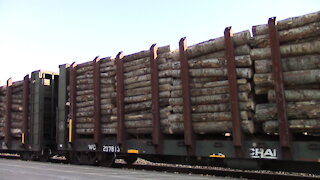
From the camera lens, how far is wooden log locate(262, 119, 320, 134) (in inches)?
289

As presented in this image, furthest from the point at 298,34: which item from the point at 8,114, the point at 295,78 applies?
the point at 8,114

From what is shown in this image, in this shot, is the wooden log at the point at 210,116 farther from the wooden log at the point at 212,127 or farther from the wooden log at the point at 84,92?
the wooden log at the point at 84,92

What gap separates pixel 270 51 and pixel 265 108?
1.46 metres

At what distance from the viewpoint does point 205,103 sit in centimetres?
923

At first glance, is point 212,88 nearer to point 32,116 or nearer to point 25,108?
point 32,116

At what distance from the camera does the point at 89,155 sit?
1241cm

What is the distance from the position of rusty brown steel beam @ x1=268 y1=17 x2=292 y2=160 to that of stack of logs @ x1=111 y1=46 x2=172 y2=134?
3343mm

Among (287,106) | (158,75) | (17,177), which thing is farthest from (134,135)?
(287,106)

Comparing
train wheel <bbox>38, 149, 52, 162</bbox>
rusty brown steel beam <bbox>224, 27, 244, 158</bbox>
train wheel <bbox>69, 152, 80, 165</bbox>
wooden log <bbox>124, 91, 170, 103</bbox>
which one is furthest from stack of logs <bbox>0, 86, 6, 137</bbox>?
rusty brown steel beam <bbox>224, 27, 244, 158</bbox>

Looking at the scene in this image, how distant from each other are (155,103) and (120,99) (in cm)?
161

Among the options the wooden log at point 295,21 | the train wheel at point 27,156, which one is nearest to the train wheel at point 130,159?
the train wheel at point 27,156

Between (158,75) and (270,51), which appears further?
(158,75)

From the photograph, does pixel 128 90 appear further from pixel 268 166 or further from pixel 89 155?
pixel 268 166

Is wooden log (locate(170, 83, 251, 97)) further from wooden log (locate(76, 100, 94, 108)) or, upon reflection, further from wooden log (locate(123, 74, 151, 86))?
wooden log (locate(76, 100, 94, 108))
